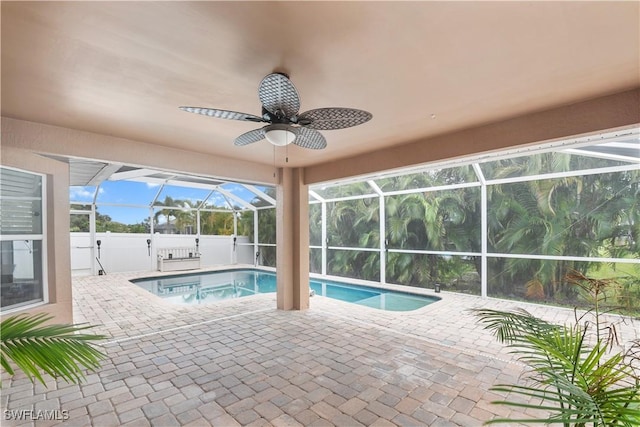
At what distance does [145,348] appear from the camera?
3918 mm

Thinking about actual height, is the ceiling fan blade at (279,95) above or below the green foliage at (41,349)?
above

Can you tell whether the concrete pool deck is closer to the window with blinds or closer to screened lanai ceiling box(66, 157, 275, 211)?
the window with blinds

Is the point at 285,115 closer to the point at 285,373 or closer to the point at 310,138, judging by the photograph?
the point at 310,138

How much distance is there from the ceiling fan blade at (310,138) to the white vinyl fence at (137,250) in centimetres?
1033

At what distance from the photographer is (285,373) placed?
3.23 m

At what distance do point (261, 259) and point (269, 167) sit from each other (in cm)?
729

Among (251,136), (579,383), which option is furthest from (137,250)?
(579,383)

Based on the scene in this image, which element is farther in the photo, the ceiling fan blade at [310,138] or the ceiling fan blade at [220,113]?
the ceiling fan blade at [310,138]

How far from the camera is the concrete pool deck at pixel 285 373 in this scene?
8.28 feet

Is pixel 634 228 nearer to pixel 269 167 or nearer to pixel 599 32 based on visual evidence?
pixel 599 32

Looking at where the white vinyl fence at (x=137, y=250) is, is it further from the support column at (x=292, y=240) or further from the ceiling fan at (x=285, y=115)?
the ceiling fan at (x=285, y=115)

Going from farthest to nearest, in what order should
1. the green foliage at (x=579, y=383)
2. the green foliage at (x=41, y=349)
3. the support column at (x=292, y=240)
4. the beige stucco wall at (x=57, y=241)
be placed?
the support column at (x=292, y=240) < the beige stucco wall at (x=57, y=241) < the green foliage at (x=41, y=349) < the green foliage at (x=579, y=383)

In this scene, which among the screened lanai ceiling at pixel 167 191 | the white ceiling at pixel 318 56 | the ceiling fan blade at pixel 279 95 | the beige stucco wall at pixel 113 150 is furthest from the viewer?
the screened lanai ceiling at pixel 167 191

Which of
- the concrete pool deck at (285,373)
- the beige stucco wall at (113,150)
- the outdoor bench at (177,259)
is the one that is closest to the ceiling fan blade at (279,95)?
the concrete pool deck at (285,373)
